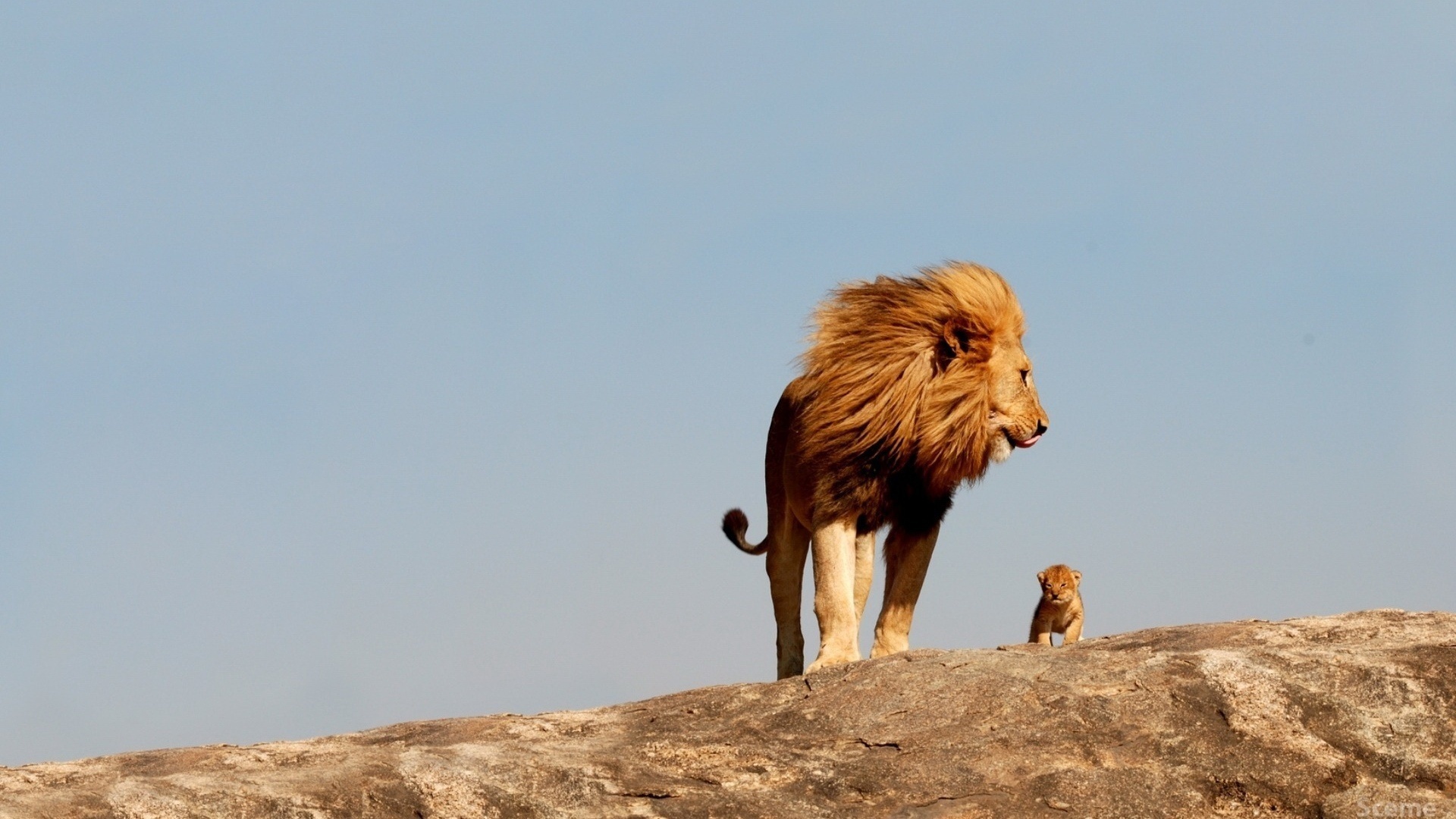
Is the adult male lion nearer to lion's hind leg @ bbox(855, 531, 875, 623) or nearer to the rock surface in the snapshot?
lion's hind leg @ bbox(855, 531, 875, 623)

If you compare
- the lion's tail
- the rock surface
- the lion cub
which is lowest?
the rock surface

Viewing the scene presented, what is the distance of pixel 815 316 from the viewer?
877 centimetres

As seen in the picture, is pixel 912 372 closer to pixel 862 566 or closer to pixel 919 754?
pixel 862 566

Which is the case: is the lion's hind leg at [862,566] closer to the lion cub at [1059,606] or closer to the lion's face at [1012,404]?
the lion's face at [1012,404]

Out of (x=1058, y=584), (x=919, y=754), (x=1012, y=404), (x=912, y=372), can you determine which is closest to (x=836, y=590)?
(x=912, y=372)

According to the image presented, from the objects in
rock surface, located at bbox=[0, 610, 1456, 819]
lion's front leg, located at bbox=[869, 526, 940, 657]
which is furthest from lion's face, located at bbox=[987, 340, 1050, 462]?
rock surface, located at bbox=[0, 610, 1456, 819]

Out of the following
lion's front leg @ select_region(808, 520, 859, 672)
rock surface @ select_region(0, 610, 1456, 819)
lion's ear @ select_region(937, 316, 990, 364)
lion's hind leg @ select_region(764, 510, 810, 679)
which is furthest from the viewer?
lion's hind leg @ select_region(764, 510, 810, 679)

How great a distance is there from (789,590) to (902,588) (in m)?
0.82

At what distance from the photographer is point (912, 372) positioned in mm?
8414

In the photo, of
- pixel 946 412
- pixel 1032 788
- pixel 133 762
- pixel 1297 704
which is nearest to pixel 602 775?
pixel 1032 788

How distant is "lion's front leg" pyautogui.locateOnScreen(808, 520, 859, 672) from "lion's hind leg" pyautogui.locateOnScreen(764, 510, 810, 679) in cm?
79

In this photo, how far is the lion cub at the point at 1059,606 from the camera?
10.8 meters

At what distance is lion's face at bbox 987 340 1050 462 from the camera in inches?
339

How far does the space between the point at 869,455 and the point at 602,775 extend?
2.82 metres
